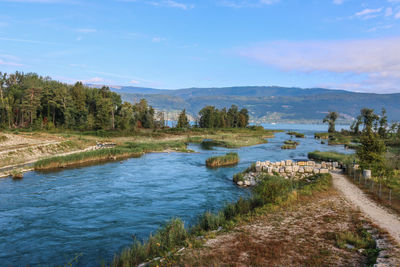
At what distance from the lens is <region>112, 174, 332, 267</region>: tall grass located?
36.0 feet

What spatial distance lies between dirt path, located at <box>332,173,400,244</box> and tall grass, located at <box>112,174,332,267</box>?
1713mm

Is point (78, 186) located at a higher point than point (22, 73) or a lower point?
lower

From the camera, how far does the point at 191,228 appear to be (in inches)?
560

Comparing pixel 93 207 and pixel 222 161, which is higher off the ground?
pixel 222 161

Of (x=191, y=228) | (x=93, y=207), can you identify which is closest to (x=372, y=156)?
(x=191, y=228)

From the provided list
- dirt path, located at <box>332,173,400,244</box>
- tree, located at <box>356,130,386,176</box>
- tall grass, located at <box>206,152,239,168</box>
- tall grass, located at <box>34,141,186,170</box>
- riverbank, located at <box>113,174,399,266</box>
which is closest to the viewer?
riverbank, located at <box>113,174,399,266</box>

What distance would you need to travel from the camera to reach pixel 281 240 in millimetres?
11750

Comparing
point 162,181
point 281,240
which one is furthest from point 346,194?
point 162,181

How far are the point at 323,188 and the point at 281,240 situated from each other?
1147 cm

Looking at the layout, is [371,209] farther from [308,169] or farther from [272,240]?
[308,169]

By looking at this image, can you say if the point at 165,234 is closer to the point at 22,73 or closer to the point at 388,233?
the point at 388,233

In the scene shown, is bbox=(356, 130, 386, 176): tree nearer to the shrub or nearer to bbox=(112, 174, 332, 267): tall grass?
bbox=(112, 174, 332, 267): tall grass

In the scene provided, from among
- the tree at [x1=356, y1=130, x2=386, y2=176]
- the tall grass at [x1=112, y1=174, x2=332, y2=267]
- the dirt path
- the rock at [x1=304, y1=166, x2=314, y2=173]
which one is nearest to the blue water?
the tall grass at [x1=112, y1=174, x2=332, y2=267]

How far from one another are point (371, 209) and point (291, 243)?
8.02 metres
